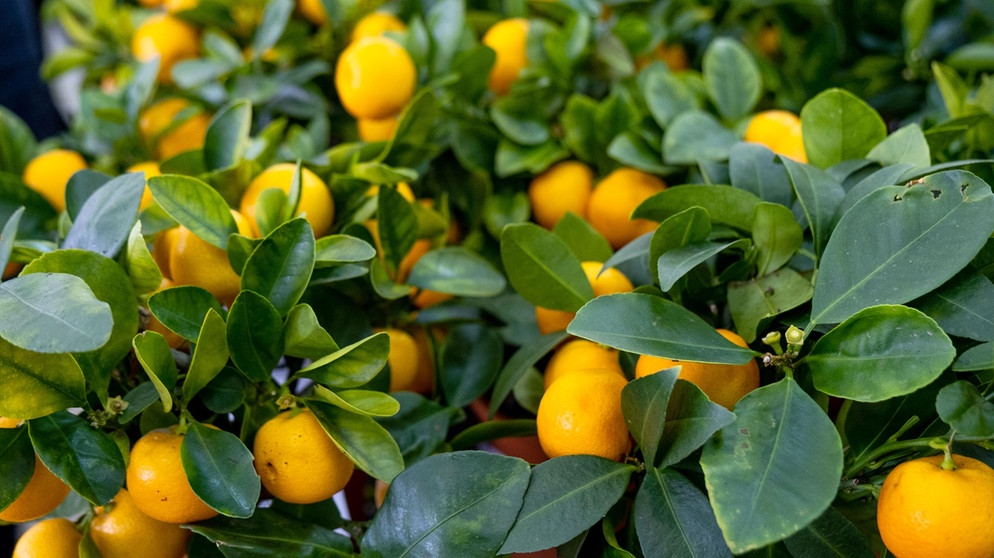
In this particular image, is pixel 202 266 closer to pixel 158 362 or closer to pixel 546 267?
pixel 158 362

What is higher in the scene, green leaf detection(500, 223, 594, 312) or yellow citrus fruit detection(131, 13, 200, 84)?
green leaf detection(500, 223, 594, 312)

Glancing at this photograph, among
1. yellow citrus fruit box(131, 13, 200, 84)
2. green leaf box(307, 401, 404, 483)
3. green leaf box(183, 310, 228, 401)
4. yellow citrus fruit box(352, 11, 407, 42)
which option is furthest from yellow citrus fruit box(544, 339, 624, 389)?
yellow citrus fruit box(131, 13, 200, 84)

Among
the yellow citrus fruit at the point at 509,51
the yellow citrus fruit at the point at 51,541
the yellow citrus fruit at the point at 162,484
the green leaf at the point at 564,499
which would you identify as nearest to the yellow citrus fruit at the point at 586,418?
the green leaf at the point at 564,499

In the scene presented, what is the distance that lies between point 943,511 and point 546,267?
0.96 feet

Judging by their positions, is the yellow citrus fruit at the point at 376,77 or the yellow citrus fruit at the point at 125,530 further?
the yellow citrus fruit at the point at 376,77

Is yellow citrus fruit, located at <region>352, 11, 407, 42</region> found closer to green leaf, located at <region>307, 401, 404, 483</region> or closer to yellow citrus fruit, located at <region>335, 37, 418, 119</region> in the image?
yellow citrus fruit, located at <region>335, 37, 418, 119</region>

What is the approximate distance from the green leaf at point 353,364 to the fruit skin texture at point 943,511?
0.31 m

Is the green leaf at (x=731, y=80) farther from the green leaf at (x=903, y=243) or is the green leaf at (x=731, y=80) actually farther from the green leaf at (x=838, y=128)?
the green leaf at (x=903, y=243)

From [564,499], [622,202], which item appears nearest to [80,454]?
[564,499]

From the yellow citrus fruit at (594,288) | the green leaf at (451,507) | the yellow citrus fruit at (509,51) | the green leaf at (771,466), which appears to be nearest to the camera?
the green leaf at (771,466)

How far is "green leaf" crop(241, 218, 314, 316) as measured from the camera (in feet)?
1.71

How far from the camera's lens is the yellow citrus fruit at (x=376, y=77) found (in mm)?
751

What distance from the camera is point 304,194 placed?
638 mm

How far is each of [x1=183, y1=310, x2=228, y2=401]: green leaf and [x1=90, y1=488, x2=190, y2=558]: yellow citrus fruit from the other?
95mm
